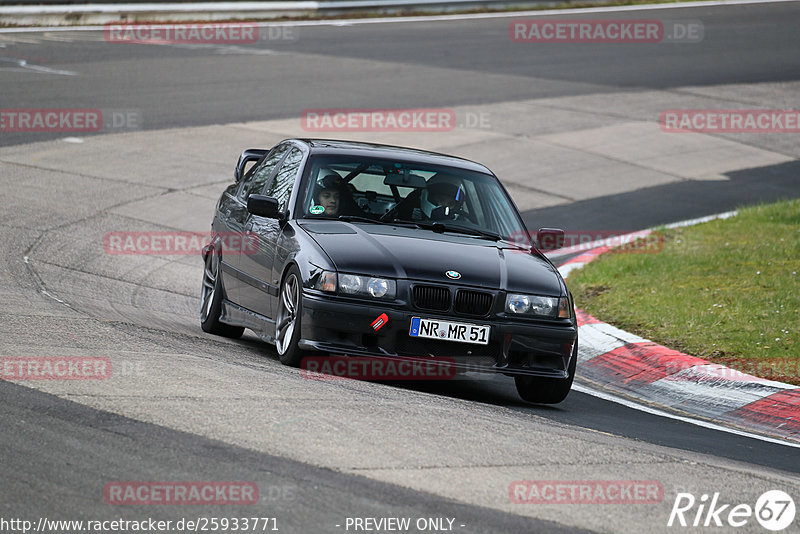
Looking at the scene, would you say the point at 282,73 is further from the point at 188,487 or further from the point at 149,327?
the point at 188,487

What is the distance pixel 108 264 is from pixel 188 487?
7848mm

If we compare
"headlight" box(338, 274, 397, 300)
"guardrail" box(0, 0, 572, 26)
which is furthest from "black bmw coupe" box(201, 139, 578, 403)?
"guardrail" box(0, 0, 572, 26)

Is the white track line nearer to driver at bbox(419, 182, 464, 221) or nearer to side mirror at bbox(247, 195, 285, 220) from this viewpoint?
side mirror at bbox(247, 195, 285, 220)

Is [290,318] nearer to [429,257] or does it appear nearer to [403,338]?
[403,338]

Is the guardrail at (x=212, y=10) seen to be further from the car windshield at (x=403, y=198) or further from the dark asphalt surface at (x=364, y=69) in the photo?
the car windshield at (x=403, y=198)

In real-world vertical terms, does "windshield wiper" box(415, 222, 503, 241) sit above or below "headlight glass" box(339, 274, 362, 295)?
above

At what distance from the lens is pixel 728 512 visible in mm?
5301

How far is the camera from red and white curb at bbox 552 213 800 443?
8.18 meters

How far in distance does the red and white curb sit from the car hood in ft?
4.63

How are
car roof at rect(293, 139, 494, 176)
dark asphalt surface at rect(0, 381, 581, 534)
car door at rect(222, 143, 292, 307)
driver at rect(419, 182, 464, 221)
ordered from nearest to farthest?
1. dark asphalt surface at rect(0, 381, 581, 534)
2. driver at rect(419, 182, 464, 221)
3. car roof at rect(293, 139, 494, 176)
4. car door at rect(222, 143, 292, 307)

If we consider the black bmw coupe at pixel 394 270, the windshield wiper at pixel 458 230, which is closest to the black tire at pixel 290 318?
the black bmw coupe at pixel 394 270

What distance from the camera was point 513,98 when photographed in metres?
24.3

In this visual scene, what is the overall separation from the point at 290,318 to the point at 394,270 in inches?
33.2

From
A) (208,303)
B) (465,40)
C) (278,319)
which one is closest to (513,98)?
(465,40)
